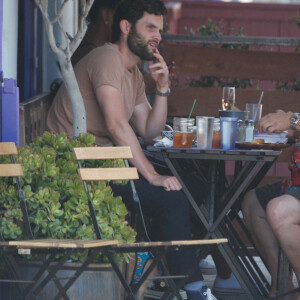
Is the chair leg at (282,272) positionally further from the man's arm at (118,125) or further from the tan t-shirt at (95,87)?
the tan t-shirt at (95,87)

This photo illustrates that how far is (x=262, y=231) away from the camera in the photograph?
4.59 m

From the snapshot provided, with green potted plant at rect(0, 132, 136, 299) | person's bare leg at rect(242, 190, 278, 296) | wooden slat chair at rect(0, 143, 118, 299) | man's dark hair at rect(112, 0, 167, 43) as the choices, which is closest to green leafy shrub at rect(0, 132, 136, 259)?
green potted plant at rect(0, 132, 136, 299)

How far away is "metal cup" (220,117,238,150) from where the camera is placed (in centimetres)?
420

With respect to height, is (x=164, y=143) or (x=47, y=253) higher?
(x=164, y=143)

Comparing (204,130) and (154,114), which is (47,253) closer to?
(204,130)

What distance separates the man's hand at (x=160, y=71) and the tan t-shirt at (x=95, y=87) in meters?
0.15

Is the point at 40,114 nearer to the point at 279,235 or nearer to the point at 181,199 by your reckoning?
the point at 181,199

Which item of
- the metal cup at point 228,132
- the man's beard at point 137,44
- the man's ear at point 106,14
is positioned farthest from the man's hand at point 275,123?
the man's ear at point 106,14

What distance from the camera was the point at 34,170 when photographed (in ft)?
12.0

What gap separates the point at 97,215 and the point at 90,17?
3.21 meters

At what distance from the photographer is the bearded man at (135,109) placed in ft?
14.0

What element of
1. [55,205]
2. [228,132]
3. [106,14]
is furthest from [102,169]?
[106,14]

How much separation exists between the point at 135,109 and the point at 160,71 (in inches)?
19.6

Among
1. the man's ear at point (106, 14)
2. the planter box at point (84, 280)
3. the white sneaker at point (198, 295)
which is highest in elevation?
the man's ear at point (106, 14)
